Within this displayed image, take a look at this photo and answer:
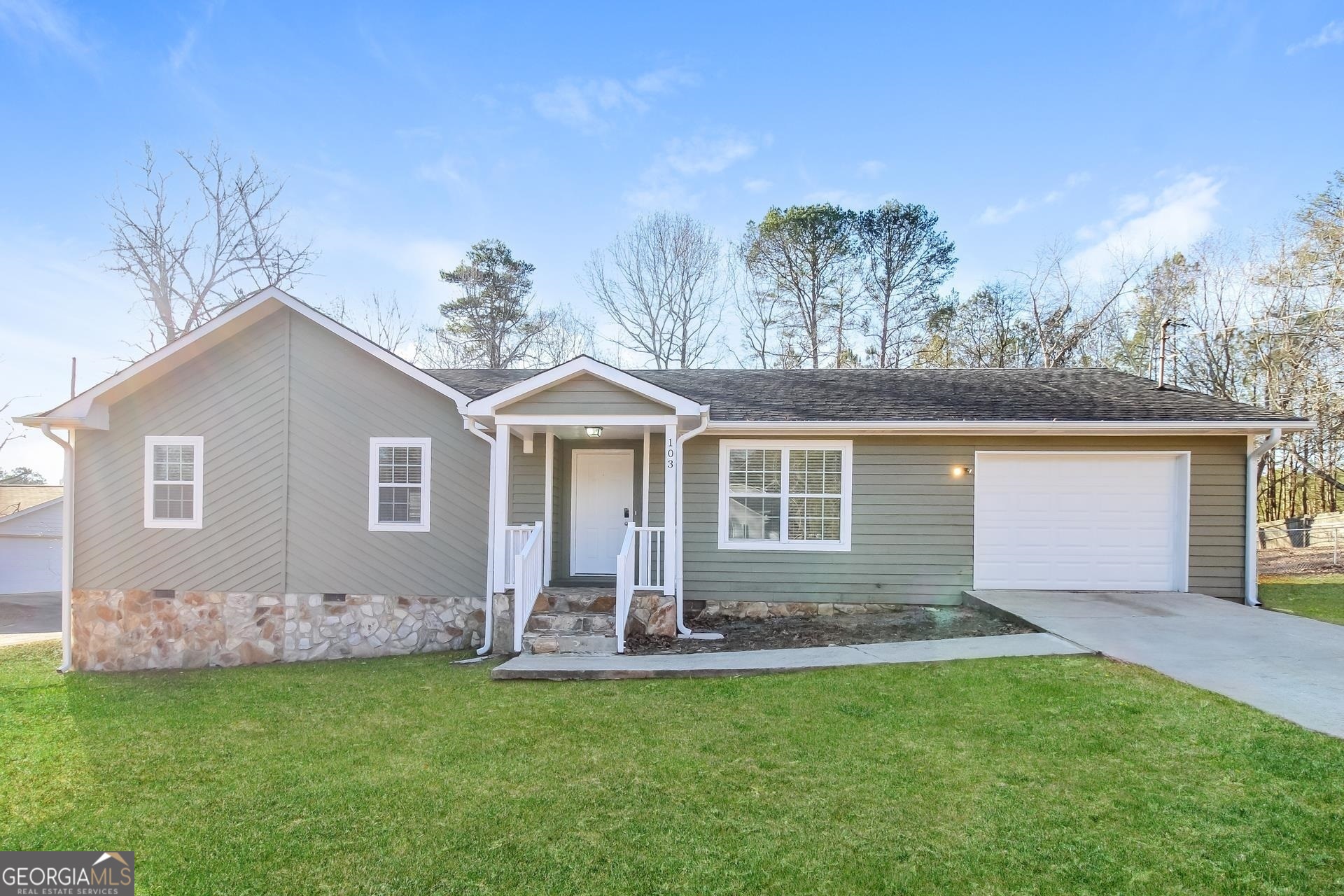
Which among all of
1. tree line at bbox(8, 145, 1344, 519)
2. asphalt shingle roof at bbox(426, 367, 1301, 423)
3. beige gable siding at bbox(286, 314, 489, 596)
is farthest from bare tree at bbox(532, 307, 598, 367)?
beige gable siding at bbox(286, 314, 489, 596)

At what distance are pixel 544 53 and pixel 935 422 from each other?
34.1ft

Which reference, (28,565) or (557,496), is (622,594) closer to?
(557,496)

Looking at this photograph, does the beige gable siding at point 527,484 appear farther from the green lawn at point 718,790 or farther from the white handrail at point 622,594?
the green lawn at point 718,790

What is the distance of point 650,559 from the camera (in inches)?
356

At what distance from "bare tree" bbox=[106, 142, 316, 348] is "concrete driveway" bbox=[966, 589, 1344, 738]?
20040 mm

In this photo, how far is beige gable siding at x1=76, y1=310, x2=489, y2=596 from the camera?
28.4 feet

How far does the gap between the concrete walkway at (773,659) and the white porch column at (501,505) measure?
1.28m

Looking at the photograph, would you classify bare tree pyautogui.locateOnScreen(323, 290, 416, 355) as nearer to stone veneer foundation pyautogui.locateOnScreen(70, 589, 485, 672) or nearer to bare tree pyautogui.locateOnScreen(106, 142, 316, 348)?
bare tree pyautogui.locateOnScreen(106, 142, 316, 348)

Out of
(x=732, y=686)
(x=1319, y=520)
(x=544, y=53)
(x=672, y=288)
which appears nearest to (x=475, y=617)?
(x=732, y=686)

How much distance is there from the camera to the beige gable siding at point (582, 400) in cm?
775

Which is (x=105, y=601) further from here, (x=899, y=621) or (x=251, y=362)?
(x=899, y=621)

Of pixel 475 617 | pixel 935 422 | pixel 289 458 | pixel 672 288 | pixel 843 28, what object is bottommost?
pixel 475 617

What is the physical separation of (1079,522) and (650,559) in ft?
19.7

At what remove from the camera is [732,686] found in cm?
575
